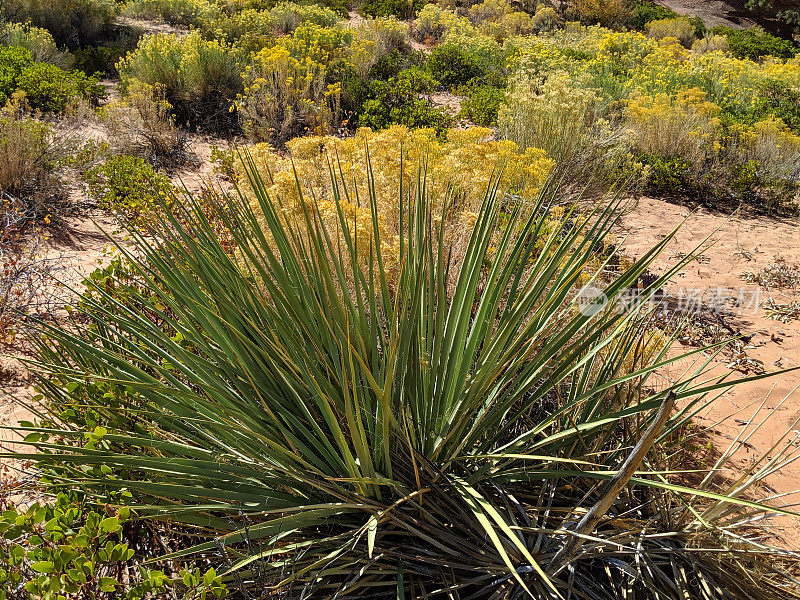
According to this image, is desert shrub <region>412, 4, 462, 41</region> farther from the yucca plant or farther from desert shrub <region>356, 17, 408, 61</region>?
the yucca plant

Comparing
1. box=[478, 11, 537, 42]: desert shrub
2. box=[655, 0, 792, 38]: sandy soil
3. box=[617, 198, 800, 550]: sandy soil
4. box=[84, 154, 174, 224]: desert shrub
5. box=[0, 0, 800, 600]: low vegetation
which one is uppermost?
box=[0, 0, 800, 600]: low vegetation

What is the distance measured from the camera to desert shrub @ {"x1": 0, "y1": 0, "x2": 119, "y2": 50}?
36.8 feet

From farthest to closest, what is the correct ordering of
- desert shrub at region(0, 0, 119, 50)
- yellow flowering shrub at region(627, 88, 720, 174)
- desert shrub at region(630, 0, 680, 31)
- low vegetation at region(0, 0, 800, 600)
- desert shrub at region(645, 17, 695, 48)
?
desert shrub at region(630, 0, 680, 31)
desert shrub at region(645, 17, 695, 48)
desert shrub at region(0, 0, 119, 50)
yellow flowering shrub at region(627, 88, 720, 174)
low vegetation at region(0, 0, 800, 600)

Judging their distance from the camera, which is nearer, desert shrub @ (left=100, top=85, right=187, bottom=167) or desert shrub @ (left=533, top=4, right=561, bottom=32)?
desert shrub @ (left=100, top=85, right=187, bottom=167)

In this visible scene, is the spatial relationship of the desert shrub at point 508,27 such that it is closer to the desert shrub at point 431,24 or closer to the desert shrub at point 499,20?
the desert shrub at point 499,20

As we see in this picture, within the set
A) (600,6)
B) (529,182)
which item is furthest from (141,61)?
(600,6)

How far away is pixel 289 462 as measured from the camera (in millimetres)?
1738

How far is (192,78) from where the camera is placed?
27.5ft

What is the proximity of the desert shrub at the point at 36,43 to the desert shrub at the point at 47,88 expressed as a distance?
175 centimetres

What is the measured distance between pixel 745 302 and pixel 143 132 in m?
6.68

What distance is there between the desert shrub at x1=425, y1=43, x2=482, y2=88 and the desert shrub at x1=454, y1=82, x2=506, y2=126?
131 centimetres

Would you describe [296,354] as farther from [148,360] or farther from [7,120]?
[7,120]

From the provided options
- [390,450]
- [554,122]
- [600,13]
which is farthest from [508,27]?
[390,450]

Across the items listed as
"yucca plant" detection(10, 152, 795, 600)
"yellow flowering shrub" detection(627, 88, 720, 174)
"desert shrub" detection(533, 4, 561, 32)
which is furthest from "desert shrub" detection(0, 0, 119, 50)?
"desert shrub" detection(533, 4, 561, 32)
